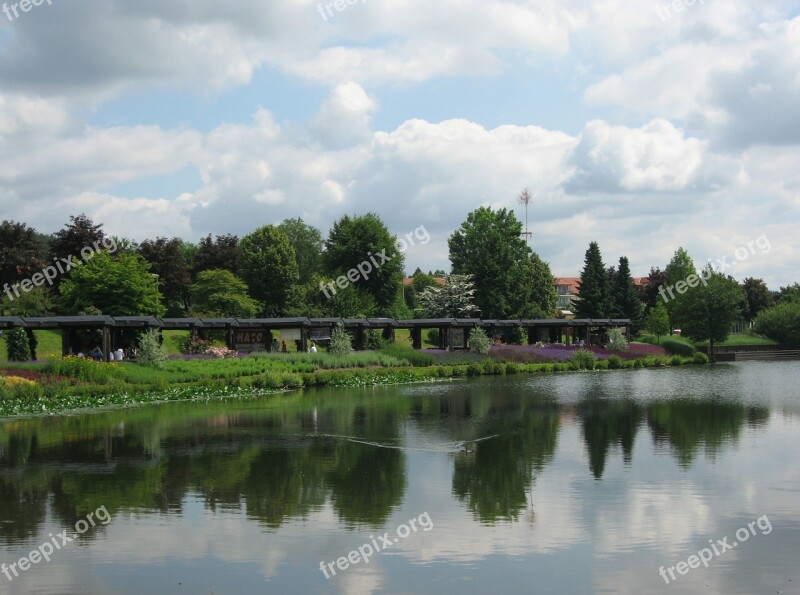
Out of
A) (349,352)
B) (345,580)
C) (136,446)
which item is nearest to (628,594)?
(345,580)

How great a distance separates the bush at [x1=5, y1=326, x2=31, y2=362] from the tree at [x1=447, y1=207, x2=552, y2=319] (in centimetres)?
4555

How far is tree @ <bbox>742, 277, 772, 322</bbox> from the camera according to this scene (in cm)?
11612

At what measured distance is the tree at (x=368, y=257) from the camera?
76812 millimetres

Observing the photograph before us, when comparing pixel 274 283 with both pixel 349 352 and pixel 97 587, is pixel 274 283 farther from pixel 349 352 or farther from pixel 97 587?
pixel 97 587

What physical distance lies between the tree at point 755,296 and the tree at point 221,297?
245 feet

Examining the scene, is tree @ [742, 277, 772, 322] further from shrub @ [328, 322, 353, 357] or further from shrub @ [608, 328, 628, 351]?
shrub @ [328, 322, 353, 357]

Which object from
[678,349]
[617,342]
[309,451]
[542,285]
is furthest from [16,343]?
[542,285]

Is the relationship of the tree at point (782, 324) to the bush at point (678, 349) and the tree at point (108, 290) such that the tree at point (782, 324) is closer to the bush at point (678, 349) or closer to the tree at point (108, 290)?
the bush at point (678, 349)

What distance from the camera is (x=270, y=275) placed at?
79.8 m

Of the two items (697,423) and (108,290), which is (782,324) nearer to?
(108,290)

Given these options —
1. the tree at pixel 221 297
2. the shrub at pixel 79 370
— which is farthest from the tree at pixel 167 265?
the shrub at pixel 79 370

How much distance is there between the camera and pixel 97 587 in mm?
9570

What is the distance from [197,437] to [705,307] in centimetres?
6376

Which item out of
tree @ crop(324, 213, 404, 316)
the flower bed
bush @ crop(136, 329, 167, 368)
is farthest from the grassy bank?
tree @ crop(324, 213, 404, 316)
